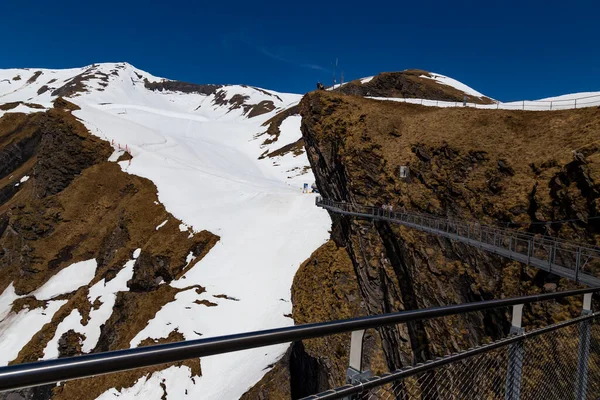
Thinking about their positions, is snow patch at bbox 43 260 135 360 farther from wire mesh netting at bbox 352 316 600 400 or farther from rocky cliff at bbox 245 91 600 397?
wire mesh netting at bbox 352 316 600 400

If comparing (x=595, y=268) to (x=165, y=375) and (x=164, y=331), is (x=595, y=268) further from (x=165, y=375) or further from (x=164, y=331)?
(x=164, y=331)

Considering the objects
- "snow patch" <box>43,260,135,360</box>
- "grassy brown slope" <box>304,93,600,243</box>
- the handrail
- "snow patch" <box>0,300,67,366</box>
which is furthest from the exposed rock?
the handrail

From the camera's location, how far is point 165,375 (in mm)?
24312

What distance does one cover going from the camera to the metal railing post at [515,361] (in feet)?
12.2

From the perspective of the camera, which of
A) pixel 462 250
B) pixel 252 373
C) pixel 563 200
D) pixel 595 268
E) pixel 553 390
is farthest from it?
pixel 252 373

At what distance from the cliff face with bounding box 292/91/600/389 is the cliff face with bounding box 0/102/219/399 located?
1317cm

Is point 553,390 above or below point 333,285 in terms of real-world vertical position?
above

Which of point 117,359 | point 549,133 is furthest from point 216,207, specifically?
point 117,359

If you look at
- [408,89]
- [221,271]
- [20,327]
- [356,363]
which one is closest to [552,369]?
[356,363]

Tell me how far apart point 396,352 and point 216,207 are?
3125 cm

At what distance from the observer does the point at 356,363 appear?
8.41ft

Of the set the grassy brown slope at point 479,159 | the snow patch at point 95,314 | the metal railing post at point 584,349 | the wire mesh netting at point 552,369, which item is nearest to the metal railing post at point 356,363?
the wire mesh netting at point 552,369

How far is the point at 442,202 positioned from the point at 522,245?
25.8 ft

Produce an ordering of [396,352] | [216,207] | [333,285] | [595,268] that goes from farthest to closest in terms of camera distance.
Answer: [216,207], [333,285], [396,352], [595,268]
